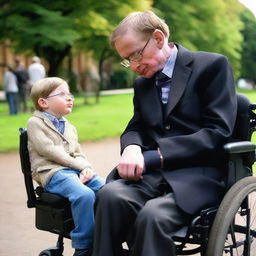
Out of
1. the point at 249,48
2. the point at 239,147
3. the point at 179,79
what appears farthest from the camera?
the point at 249,48

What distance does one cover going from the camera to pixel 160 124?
3.27 m

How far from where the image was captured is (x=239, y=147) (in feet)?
9.92

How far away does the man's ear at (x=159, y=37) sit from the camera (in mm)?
3164

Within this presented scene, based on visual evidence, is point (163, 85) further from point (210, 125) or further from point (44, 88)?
point (44, 88)

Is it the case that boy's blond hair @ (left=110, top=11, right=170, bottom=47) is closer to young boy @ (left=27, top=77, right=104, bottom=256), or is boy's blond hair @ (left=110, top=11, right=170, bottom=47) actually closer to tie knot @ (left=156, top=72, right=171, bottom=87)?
tie knot @ (left=156, top=72, right=171, bottom=87)

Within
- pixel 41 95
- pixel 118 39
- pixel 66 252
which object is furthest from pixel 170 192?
pixel 66 252

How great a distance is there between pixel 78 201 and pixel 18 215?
2501 mm

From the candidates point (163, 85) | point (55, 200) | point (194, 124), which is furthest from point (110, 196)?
point (163, 85)

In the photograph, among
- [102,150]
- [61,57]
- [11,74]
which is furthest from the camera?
[61,57]

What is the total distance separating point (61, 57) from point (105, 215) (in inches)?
775

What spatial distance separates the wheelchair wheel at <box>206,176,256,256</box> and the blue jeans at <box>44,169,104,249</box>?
0.74m

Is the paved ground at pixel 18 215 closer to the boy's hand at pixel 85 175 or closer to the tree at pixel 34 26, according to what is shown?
the boy's hand at pixel 85 175

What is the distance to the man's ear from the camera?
3164mm

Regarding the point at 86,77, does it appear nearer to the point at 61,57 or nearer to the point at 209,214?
the point at 61,57
